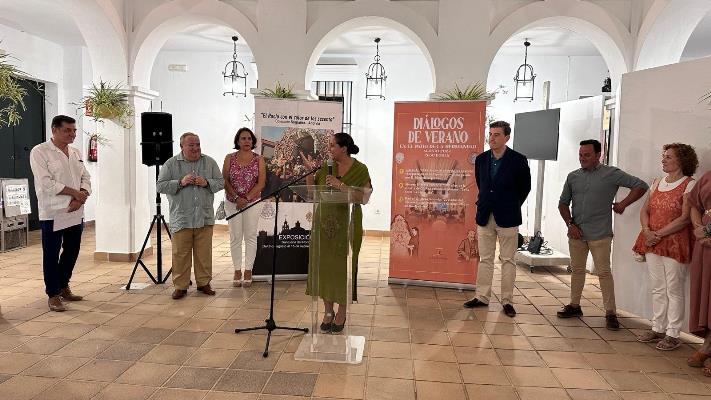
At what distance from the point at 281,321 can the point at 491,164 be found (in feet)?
8.14

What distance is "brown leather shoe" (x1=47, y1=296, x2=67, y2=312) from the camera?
15.1ft

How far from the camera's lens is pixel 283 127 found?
5.74 m

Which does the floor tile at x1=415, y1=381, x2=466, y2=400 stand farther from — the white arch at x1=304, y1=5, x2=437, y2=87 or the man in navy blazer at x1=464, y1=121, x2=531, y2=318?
the white arch at x1=304, y1=5, x2=437, y2=87

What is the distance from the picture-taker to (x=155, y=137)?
5.42m

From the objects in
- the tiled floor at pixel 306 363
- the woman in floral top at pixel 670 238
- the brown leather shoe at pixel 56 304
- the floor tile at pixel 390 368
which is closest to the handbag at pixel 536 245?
the tiled floor at pixel 306 363

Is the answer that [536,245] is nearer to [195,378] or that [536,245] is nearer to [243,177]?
[243,177]

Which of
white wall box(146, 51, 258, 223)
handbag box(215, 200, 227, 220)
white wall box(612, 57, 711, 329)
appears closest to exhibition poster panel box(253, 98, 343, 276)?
handbag box(215, 200, 227, 220)

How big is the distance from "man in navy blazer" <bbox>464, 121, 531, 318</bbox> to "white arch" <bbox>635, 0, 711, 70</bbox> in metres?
2.61

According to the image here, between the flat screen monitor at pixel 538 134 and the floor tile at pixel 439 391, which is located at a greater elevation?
the flat screen monitor at pixel 538 134

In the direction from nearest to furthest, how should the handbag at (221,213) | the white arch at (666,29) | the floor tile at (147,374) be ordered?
the floor tile at (147,374) → the handbag at (221,213) → the white arch at (666,29)

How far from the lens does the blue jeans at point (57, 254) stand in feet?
14.8

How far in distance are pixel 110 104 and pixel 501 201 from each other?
5.00 meters

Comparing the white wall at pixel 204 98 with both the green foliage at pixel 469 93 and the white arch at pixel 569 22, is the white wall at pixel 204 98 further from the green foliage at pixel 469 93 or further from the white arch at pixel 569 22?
the white arch at pixel 569 22

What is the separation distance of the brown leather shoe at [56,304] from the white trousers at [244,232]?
1710 millimetres
